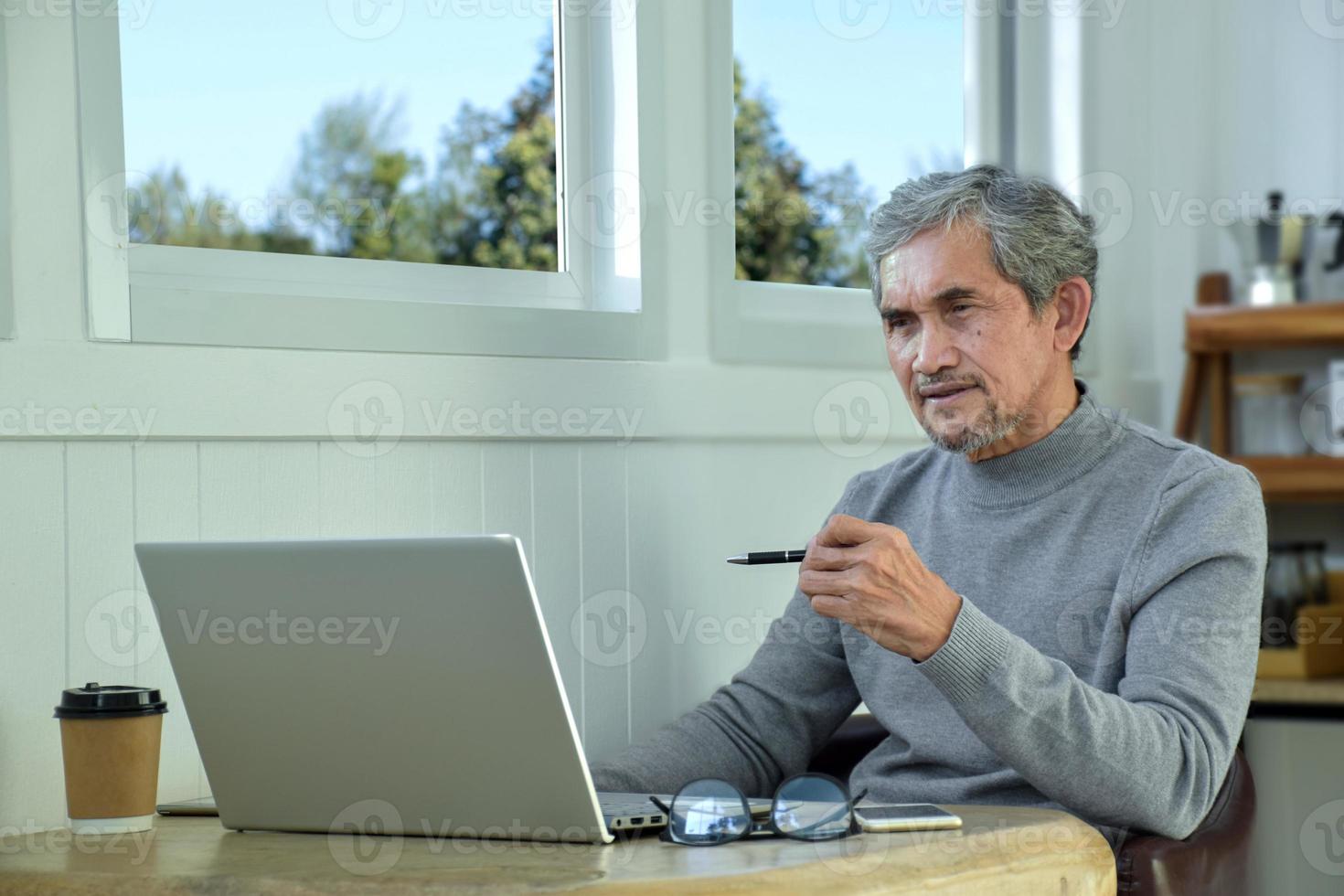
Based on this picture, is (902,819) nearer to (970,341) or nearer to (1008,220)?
(970,341)

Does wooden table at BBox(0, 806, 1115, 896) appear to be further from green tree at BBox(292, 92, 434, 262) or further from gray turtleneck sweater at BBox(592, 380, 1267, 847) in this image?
green tree at BBox(292, 92, 434, 262)

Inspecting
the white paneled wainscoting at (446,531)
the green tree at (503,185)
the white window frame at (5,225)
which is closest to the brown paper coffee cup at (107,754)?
the white paneled wainscoting at (446,531)

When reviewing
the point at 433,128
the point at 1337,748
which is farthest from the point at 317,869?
the point at 1337,748

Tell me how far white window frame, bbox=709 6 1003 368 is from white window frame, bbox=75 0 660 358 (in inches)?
6.0

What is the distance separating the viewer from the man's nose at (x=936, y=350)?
188 cm

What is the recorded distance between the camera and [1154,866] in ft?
4.91

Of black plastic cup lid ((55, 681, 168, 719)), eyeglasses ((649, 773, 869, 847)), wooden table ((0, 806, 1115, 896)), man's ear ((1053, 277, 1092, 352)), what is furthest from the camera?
man's ear ((1053, 277, 1092, 352))

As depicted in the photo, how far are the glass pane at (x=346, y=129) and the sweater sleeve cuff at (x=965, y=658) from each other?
3.25 feet

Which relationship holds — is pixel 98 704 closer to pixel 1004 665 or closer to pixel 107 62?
pixel 107 62

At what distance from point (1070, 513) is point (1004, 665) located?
423 millimetres

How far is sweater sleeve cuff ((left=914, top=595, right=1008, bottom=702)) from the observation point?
1.50m

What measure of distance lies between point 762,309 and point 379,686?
4.11ft

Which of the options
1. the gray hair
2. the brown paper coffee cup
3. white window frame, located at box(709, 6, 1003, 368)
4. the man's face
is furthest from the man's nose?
the brown paper coffee cup

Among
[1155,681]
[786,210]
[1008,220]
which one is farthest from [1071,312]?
[786,210]
